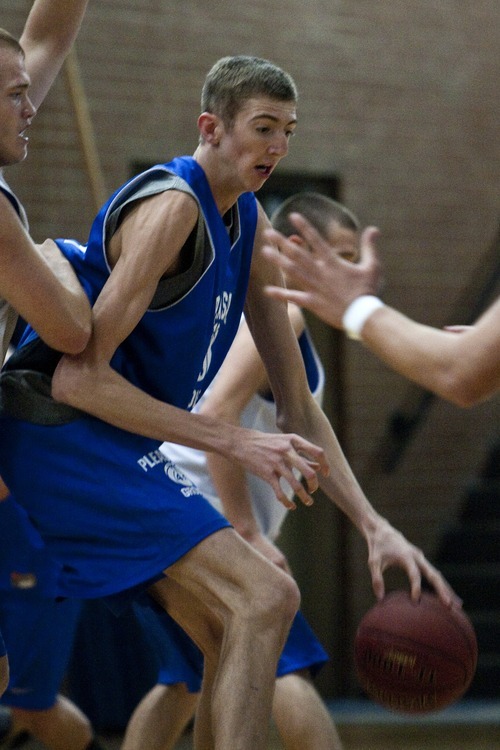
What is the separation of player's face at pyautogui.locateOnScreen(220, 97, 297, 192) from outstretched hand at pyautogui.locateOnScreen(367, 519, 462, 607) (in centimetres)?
101

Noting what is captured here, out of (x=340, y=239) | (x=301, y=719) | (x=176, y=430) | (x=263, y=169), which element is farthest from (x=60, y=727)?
(x=263, y=169)

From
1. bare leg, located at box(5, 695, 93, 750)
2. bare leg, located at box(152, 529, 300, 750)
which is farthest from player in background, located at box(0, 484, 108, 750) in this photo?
bare leg, located at box(152, 529, 300, 750)

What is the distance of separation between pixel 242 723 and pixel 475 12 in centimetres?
637

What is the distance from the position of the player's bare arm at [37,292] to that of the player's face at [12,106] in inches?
10.5

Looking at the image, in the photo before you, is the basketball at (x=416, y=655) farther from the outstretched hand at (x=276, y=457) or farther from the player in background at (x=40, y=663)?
the player in background at (x=40, y=663)

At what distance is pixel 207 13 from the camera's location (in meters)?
6.89

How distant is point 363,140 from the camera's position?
7.52 meters

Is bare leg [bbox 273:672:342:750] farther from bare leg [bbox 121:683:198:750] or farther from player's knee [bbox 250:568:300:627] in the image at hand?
player's knee [bbox 250:568:300:627]

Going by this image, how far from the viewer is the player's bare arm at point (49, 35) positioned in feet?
11.5

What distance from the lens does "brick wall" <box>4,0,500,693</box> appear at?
21.4 ft

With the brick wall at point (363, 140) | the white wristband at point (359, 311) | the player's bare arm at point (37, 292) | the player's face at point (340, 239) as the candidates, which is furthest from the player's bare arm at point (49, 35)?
the brick wall at point (363, 140)

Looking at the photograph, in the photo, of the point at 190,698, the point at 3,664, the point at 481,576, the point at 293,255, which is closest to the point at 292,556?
the point at 481,576

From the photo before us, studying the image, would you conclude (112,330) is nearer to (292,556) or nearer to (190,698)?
(190,698)

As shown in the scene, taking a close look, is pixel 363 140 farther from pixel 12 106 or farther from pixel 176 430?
pixel 176 430
